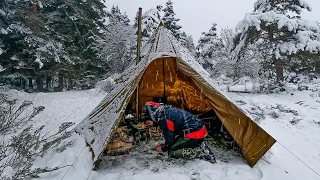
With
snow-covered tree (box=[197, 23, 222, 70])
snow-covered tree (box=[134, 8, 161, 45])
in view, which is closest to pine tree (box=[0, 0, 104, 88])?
snow-covered tree (box=[134, 8, 161, 45])

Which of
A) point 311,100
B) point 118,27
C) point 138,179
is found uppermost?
point 118,27

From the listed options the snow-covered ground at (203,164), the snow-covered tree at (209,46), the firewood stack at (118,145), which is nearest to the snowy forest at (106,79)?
the snow-covered ground at (203,164)

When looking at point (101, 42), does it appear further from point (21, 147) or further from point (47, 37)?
point (21, 147)

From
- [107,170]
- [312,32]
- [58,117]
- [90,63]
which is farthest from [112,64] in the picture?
[107,170]

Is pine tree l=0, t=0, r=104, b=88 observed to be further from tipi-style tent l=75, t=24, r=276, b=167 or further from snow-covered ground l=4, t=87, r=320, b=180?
snow-covered ground l=4, t=87, r=320, b=180

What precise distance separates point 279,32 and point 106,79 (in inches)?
338

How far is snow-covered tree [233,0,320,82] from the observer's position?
8711mm

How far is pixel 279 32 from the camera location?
9.77m

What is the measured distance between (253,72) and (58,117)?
48.4 ft

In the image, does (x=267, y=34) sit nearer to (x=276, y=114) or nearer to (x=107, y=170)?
(x=276, y=114)

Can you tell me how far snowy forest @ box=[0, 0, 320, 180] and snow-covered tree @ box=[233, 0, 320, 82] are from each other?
40 millimetres

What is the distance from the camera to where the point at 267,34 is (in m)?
10.1

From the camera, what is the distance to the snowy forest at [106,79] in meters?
3.42

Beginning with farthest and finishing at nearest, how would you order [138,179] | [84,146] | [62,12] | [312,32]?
[62,12]
[312,32]
[84,146]
[138,179]
